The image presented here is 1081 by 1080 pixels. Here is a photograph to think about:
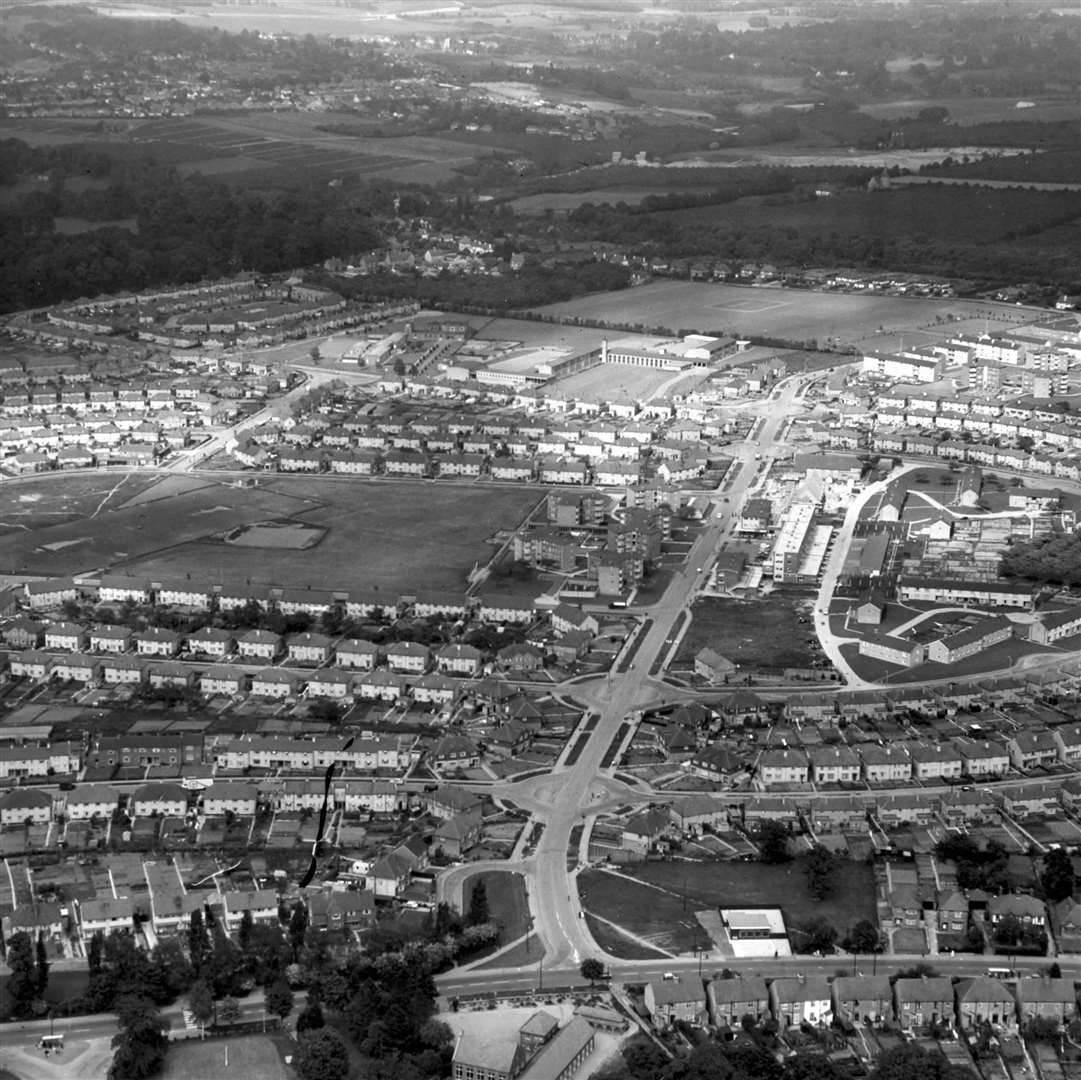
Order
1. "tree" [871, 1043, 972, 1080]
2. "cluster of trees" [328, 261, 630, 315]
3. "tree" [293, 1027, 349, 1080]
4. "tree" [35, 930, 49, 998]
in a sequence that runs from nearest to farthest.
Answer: "tree" [871, 1043, 972, 1080]
"tree" [293, 1027, 349, 1080]
"tree" [35, 930, 49, 998]
"cluster of trees" [328, 261, 630, 315]

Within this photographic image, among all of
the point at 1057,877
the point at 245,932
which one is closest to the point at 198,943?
the point at 245,932

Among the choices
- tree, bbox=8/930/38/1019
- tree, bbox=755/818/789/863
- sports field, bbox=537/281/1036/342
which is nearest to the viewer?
tree, bbox=8/930/38/1019

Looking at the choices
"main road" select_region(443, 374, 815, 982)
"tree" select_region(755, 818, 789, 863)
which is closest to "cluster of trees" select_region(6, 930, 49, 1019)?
"main road" select_region(443, 374, 815, 982)

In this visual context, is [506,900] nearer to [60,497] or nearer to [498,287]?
[60,497]

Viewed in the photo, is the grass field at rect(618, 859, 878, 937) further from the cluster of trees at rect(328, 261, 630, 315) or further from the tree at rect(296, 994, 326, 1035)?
the cluster of trees at rect(328, 261, 630, 315)

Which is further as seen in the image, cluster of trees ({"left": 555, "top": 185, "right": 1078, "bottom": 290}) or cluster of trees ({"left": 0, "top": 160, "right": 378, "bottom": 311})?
cluster of trees ({"left": 555, "top": 185, "right": 1078, "bottom": 290})

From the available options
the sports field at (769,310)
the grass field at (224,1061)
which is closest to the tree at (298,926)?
the grass field at (224,1061)

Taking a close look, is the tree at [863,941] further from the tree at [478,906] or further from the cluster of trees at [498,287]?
the cluster of trees at [498,287]
